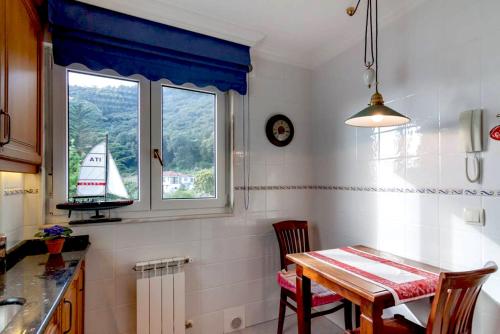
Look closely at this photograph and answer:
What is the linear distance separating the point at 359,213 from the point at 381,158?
49 cm

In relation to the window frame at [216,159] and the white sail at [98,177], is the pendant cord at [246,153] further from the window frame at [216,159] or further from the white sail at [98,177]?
the white sail at [98,177]

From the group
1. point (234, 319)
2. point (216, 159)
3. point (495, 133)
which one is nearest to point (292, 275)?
point (234, 319)

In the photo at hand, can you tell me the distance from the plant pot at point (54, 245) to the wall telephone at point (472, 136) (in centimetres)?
232

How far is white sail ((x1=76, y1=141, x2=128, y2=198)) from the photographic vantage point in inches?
76.0

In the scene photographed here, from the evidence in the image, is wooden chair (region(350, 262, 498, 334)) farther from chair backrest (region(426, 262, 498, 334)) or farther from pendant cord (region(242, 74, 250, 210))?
pendant cord (region(242, 74, 250, 210))

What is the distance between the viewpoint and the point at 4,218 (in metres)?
1.43

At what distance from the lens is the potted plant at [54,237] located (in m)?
1.57

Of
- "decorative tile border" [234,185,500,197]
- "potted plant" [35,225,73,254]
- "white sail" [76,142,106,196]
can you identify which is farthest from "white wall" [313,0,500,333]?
"potted plant" [35,225,73,254]

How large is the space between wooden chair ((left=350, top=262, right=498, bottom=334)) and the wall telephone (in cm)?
54

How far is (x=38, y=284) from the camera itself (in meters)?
1.19

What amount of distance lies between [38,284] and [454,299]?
1764 mm

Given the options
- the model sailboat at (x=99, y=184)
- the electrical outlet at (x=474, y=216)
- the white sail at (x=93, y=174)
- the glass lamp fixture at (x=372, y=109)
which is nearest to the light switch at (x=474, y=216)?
the electrical outlet at (x=474, y=216)

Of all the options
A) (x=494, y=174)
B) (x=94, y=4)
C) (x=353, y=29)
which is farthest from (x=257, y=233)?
(x=94, y=4)

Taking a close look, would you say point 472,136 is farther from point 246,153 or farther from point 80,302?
point 80,302
